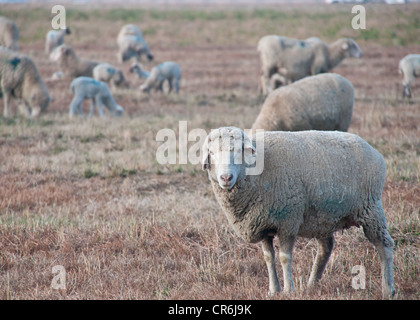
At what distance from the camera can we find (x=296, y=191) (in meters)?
4.44

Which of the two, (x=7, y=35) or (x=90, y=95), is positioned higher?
(x=7, y=35)

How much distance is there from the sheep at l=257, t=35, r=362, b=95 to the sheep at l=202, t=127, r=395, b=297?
12506 mm

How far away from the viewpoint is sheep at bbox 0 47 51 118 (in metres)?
14.4

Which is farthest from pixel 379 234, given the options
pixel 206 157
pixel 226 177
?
pixel 206 157

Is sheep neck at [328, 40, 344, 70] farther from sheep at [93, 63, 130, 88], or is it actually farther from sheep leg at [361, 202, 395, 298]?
sheep leg at [361, 202, 395, 298]

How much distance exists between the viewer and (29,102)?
1457cm

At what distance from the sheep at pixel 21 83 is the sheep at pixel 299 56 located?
27.0ft

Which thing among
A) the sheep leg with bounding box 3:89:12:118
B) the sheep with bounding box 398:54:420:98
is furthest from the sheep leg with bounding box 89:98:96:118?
the sheep with bounding box 398:54:420:98

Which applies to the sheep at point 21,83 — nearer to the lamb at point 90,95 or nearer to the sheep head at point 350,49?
the lamb at point 90,95

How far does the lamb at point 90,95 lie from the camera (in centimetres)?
1473

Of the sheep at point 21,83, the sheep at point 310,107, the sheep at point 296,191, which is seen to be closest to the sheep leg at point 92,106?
the sheep at point 21,83

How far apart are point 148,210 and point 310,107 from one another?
3.85m

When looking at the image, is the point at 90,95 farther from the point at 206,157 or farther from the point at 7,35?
the point at 7,35
